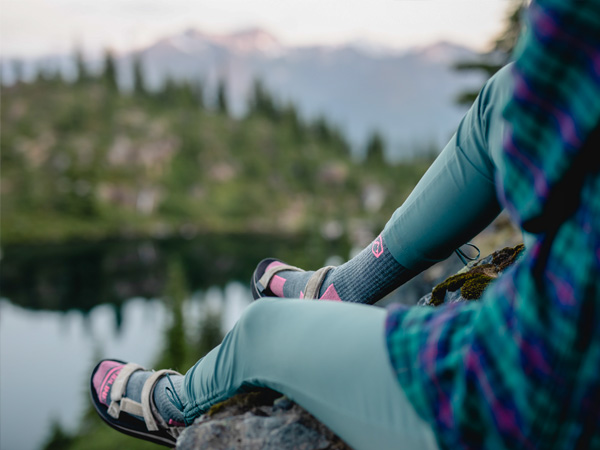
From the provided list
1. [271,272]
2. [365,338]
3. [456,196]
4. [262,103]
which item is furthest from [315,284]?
[262,103]

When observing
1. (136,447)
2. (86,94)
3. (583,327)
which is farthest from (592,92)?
(86,94)

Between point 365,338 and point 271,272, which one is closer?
point 365,338

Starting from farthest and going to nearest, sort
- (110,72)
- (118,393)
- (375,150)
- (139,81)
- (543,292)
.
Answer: (375,150) → (139,81) → (110,72) → (118,393) → (543,292)

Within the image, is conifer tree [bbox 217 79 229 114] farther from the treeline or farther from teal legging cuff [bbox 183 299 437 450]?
teal legging cuff [bbox 183 299 437 450]

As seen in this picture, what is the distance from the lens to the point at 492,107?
3.62ft

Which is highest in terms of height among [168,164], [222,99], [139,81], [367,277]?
[367,277]

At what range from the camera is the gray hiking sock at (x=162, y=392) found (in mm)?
1719

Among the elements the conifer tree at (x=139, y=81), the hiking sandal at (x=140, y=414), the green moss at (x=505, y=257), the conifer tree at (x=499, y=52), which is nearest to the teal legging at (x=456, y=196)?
the green moss at (x=505, y=257)

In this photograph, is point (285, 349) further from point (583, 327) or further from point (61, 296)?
point (61, 296)

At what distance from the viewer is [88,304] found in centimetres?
3891

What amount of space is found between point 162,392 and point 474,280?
4.54 ft

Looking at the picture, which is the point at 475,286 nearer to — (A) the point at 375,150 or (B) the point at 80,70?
(A) the point at 375,150

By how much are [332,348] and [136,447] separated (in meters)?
25.7

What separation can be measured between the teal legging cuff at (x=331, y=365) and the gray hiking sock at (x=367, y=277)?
498 mm
